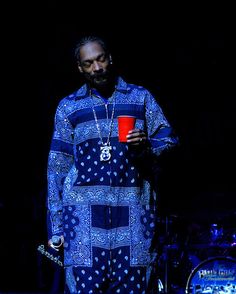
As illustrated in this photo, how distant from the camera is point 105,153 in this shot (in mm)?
2580

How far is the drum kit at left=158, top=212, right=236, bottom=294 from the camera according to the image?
5293 millimetres

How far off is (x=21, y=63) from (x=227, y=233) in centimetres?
257

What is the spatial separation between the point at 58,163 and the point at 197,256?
10.4ft

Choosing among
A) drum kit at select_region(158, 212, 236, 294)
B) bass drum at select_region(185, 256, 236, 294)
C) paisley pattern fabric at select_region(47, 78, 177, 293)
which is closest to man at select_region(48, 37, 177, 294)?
paisley pattern fabric at select_region(47, 78, 177, 293)

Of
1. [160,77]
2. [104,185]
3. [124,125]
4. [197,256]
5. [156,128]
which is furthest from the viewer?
[197,256]

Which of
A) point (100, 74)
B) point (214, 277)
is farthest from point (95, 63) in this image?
point (214, 277)

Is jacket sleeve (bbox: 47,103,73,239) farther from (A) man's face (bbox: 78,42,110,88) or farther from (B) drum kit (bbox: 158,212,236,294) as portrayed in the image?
(B) drum kit (bbox: 158,212,236,294)

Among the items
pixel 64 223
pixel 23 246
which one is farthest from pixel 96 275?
pixel 23 246

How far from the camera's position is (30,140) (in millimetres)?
5910

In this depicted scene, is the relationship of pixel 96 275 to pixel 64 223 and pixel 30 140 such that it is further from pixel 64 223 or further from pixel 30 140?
pixel 30 140

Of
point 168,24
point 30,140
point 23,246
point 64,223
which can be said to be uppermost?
point 168,24

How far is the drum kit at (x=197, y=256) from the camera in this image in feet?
17.4

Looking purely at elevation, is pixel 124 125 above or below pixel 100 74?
below

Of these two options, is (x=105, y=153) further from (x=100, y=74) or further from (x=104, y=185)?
(x=100, y=74)
